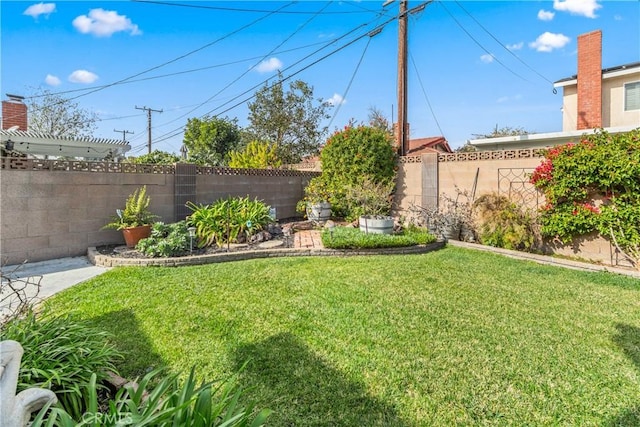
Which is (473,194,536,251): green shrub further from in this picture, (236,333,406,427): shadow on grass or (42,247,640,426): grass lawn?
(236,333,406,427): shadow on grass

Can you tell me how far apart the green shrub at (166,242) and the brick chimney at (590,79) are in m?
15.2

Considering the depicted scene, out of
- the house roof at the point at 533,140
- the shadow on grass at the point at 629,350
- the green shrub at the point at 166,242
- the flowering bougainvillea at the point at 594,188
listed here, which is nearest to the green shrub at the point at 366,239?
the flowering bougainvillea at the point at 594,188

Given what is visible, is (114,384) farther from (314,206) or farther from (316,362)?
(314,206)

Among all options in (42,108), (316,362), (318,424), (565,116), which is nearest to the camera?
(318,424)

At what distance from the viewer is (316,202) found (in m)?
9.99

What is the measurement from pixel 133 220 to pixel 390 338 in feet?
19.8

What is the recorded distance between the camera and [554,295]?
4.49 meters

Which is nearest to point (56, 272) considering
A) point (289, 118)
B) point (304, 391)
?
point (304, 391)

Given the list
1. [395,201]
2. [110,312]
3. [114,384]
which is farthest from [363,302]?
[395,201]

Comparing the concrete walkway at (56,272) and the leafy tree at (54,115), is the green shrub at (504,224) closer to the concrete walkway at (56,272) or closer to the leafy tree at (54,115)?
the concrete walkway at (56,272)

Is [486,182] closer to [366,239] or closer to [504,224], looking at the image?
[504,224]

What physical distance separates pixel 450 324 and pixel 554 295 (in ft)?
7.08

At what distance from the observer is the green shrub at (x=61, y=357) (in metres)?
1.89

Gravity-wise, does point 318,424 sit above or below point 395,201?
below
